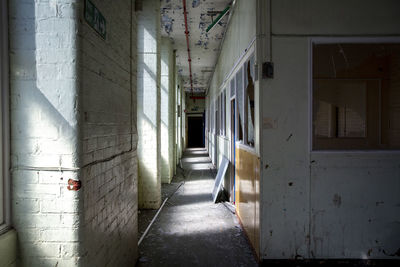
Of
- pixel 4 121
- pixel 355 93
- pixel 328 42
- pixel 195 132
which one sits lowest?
pixel 195 132

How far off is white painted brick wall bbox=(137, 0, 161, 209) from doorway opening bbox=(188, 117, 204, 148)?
15.1 m

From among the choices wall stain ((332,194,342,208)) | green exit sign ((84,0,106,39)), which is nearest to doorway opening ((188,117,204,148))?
wall stain ((332,194,342,208))

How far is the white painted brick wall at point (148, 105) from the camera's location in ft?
16.8

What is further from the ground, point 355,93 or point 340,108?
point 355,93

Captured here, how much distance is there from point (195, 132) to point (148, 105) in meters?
15.7

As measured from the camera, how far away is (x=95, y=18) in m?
1.88

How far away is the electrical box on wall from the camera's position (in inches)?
114

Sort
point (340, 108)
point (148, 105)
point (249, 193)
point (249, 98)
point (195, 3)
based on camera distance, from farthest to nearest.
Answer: point (148, 105), point (195, 3), point (249, 98), point (249, 193), point (340, 108)

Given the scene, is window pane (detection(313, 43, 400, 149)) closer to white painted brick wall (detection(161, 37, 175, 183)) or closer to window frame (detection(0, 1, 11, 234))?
window frame (detection(0, 1, 11, 234))

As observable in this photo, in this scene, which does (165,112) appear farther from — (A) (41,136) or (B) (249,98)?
(A) (41,136)

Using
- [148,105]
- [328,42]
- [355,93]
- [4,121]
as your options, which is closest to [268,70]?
[328,42]

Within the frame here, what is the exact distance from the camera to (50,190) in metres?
1.62

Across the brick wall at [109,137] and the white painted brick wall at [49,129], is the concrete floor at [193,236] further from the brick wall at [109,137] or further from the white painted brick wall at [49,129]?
the white painted brick wall at [49,129]

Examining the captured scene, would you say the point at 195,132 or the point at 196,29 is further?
the point at 195,132
